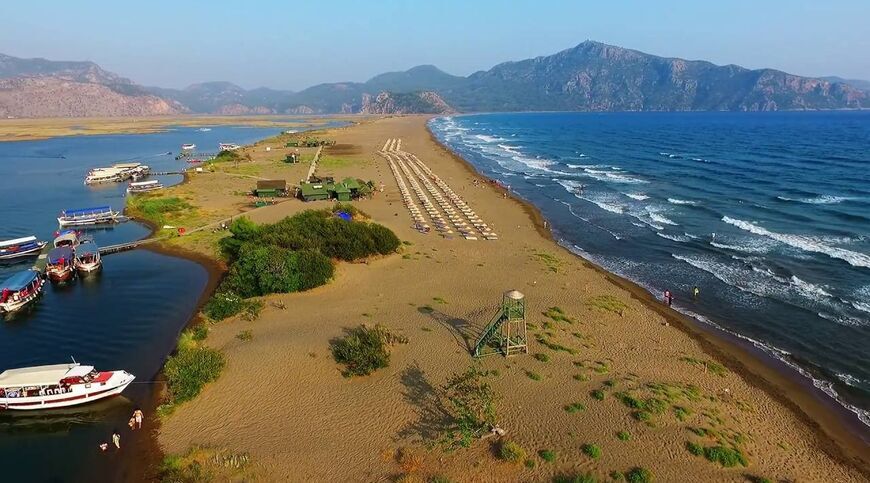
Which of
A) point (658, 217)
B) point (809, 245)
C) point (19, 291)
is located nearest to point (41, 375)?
point (19, 291)

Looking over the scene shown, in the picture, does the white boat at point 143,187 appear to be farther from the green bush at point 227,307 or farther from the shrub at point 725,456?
the shrub at point 725,456

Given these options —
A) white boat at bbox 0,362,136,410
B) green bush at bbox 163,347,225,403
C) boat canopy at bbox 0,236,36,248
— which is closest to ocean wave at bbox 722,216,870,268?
green bush at bbox 163,347,225,403

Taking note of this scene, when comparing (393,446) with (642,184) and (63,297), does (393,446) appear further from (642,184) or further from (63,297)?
(642,184)

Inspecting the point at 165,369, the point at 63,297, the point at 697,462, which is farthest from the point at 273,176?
the point at 697,462

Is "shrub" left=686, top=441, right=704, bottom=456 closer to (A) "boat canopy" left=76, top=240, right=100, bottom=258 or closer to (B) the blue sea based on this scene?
(B) the blue sea

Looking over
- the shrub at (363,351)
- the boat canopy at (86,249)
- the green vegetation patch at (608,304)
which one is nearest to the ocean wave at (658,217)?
the green vegetation patch at (608,304)
